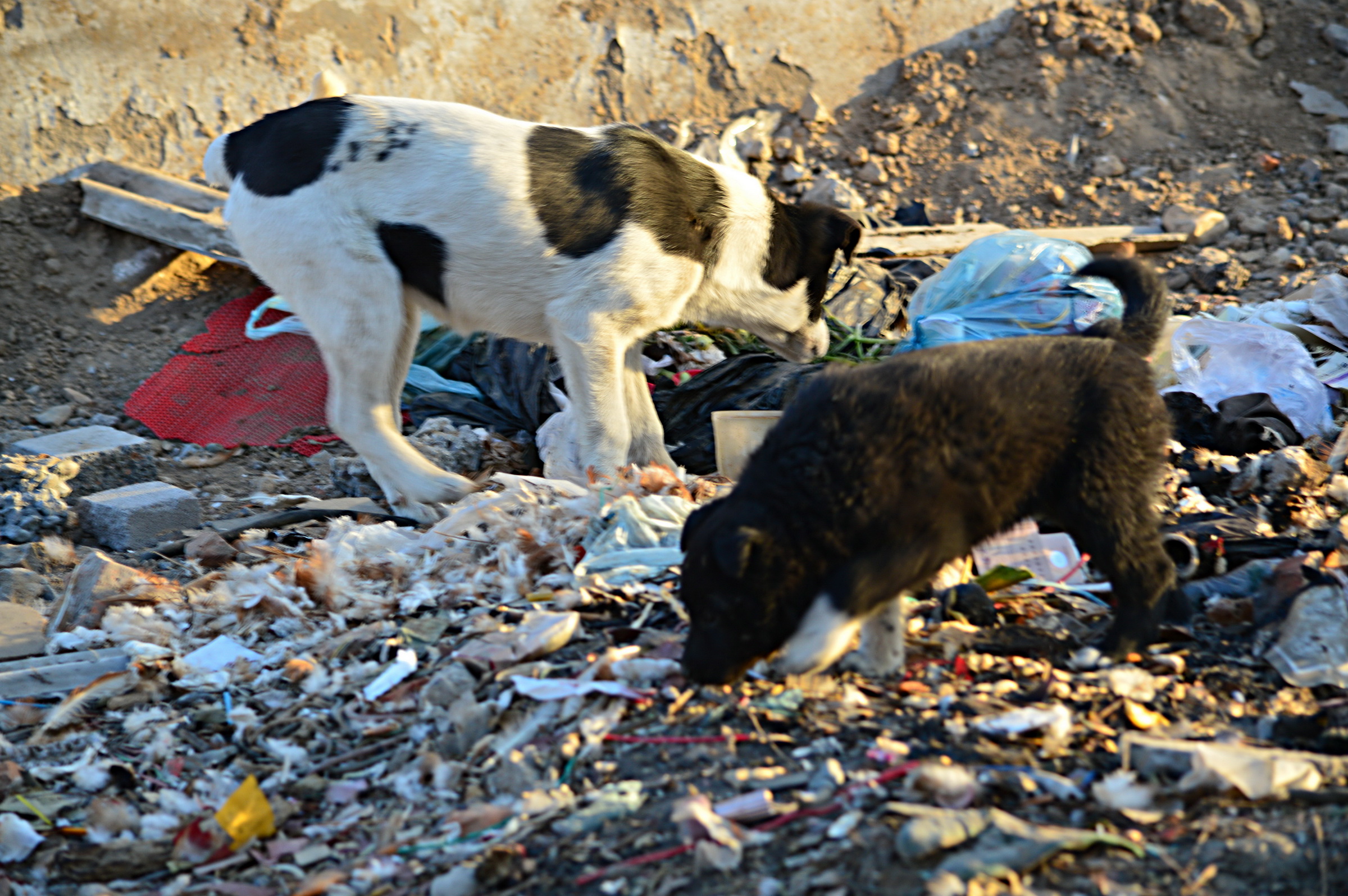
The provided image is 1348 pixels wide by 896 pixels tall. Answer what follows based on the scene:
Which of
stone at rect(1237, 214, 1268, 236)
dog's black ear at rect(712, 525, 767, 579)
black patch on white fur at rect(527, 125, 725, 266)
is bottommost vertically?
stone at rect(1237, 214, 1268, 236)

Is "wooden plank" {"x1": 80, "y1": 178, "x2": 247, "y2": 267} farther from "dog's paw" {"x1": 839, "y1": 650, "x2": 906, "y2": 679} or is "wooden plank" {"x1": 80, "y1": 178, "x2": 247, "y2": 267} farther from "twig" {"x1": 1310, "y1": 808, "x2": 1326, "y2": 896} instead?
"twig" {"x1": 1310, "y1": 808, "x2": 1326, "y2": 896}

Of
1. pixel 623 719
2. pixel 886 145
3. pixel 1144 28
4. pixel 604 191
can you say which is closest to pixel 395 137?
pixel 604 191

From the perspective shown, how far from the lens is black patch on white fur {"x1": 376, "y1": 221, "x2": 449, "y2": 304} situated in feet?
13.4

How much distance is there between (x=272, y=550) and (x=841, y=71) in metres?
7.22

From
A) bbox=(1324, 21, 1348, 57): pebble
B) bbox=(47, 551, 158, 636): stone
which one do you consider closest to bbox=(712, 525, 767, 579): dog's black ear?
bbox=(47, 551, 158, 636): stone

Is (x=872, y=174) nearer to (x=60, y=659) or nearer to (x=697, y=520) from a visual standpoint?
(x=697, y=520)

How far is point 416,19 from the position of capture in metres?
7.97

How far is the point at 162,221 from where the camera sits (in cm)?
664

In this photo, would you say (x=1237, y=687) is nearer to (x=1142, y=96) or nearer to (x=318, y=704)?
(x=318, y=704)

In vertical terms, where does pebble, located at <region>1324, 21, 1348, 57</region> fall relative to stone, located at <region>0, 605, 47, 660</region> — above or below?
above

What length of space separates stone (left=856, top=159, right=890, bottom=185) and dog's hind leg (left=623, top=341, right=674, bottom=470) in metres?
5.01

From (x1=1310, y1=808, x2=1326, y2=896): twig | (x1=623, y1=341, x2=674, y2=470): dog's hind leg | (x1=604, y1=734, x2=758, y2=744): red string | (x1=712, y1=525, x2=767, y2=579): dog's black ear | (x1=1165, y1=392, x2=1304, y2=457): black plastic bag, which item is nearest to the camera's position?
(x1=1310, y1=808, x2=1326, y2=896): twig

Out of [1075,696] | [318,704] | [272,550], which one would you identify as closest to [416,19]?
[272,550]

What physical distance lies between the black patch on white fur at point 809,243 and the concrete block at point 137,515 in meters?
2.81
